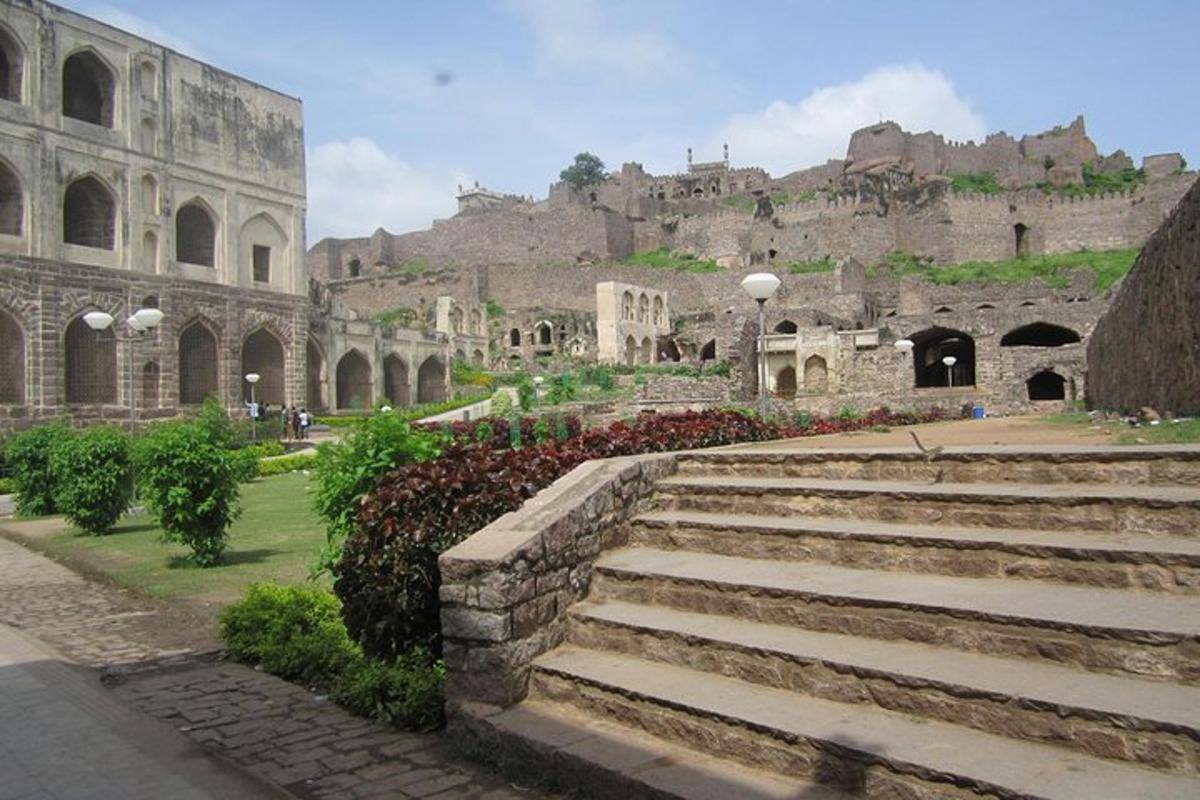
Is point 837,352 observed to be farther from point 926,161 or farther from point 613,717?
point 926,161

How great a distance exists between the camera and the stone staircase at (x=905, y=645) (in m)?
3.43

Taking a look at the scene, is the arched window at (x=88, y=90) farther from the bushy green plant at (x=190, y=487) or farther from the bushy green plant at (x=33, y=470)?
the bushy green plant at (x=190, y=487)

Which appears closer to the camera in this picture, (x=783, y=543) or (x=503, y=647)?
(x=503, y=647)

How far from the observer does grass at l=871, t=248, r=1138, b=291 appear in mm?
47625

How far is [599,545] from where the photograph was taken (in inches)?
232

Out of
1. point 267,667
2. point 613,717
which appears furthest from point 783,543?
point 267,667

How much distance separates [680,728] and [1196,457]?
3196 mm

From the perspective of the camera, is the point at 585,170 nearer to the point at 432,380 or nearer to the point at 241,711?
the point at 432,380

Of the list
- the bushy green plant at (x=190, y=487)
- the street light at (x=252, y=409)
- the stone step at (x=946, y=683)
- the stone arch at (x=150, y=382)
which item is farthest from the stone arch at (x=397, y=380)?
the stone step at (x=946, y=683)

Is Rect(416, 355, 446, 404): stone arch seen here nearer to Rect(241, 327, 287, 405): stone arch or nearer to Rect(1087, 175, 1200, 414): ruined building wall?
Rect(241, 327, 287, 405): stone arch

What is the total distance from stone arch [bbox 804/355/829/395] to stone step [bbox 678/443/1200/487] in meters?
27.8

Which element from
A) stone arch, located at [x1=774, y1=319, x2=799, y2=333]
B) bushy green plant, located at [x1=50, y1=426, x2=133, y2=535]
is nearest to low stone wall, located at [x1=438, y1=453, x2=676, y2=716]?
bushy green plant, located at [x1=50, y1=426, x2=133, y2=535]

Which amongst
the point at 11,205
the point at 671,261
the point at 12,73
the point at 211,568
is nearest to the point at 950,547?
the point at 211,568

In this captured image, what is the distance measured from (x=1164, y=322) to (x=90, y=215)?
28908 mm
